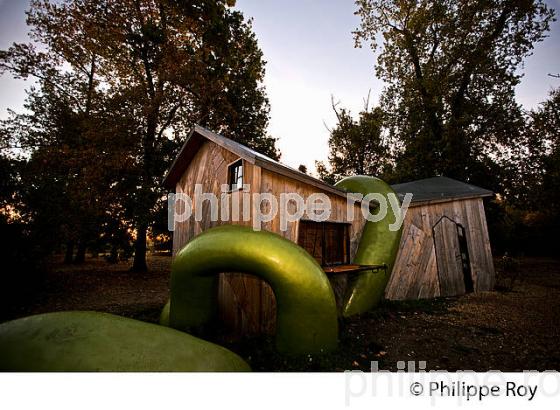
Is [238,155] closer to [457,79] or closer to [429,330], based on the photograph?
[429,330]

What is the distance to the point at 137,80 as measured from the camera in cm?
1512

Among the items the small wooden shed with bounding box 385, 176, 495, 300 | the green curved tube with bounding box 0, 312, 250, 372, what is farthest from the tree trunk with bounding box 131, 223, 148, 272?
the small wooden shed with bounding box 385, 176, 495, 300

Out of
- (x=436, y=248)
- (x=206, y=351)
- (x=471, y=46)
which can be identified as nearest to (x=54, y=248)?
(x=206, y=351)

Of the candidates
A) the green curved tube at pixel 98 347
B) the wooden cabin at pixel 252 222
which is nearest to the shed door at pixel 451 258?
the wooden cabin at pixel 252 222

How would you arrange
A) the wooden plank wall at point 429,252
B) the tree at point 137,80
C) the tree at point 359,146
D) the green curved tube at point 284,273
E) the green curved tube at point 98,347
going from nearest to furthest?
the green curved tube at point 98,347
the green curved tube at point 284,273
the wooden plank wall at point 429,252
the tree at point 137,80
the tree at point 359,146


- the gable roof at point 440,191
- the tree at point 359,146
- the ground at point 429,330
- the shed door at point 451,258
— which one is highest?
the tree at point 359,146

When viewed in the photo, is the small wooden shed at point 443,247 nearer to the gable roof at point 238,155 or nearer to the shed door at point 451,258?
the shed door at point 451,258

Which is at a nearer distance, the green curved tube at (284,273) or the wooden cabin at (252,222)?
the green curved tube at (284,273)

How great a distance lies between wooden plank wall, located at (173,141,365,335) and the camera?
5.46 metres

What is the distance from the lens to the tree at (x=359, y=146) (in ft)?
77.8

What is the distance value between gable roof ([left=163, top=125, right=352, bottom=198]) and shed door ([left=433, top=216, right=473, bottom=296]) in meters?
5.42

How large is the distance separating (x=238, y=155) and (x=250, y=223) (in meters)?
1.87

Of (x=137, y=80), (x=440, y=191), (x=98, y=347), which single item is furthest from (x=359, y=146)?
(x=98, y=347)

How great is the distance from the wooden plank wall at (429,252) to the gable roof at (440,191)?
29 cm
